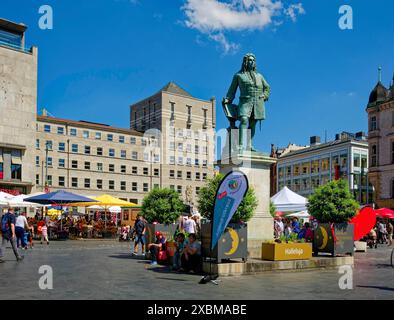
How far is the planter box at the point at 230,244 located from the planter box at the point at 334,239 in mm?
4360

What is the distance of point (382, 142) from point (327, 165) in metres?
18.3

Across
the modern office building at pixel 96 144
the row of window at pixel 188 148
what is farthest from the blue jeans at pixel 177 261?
the row of window at pixel 188 148

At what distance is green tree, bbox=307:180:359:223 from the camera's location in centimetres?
1755

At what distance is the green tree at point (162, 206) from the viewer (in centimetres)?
1895

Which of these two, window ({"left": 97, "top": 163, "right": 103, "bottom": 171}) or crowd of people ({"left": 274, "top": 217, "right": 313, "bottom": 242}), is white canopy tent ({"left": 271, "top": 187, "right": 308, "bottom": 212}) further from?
window ({"left": 97, "top": 163, "right": 103, "bottom": 171})

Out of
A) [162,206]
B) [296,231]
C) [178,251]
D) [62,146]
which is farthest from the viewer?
[62,146]

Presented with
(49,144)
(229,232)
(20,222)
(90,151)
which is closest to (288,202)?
(20,222)

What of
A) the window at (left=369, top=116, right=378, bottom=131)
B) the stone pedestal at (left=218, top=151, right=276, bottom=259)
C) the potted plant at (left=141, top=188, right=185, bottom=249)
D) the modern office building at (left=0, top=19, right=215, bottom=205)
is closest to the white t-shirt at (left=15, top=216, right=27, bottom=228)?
the potted plant at (left=141, top=188, right=185, bottom=249)

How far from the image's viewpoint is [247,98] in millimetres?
17031

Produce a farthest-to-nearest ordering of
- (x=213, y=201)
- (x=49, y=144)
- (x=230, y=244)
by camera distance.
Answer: (x=49, y=144)
(x=213, y=201)
(x=230, y=244)

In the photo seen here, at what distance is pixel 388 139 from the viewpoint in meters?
62.3

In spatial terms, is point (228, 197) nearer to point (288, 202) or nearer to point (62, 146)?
point (288, 202)
